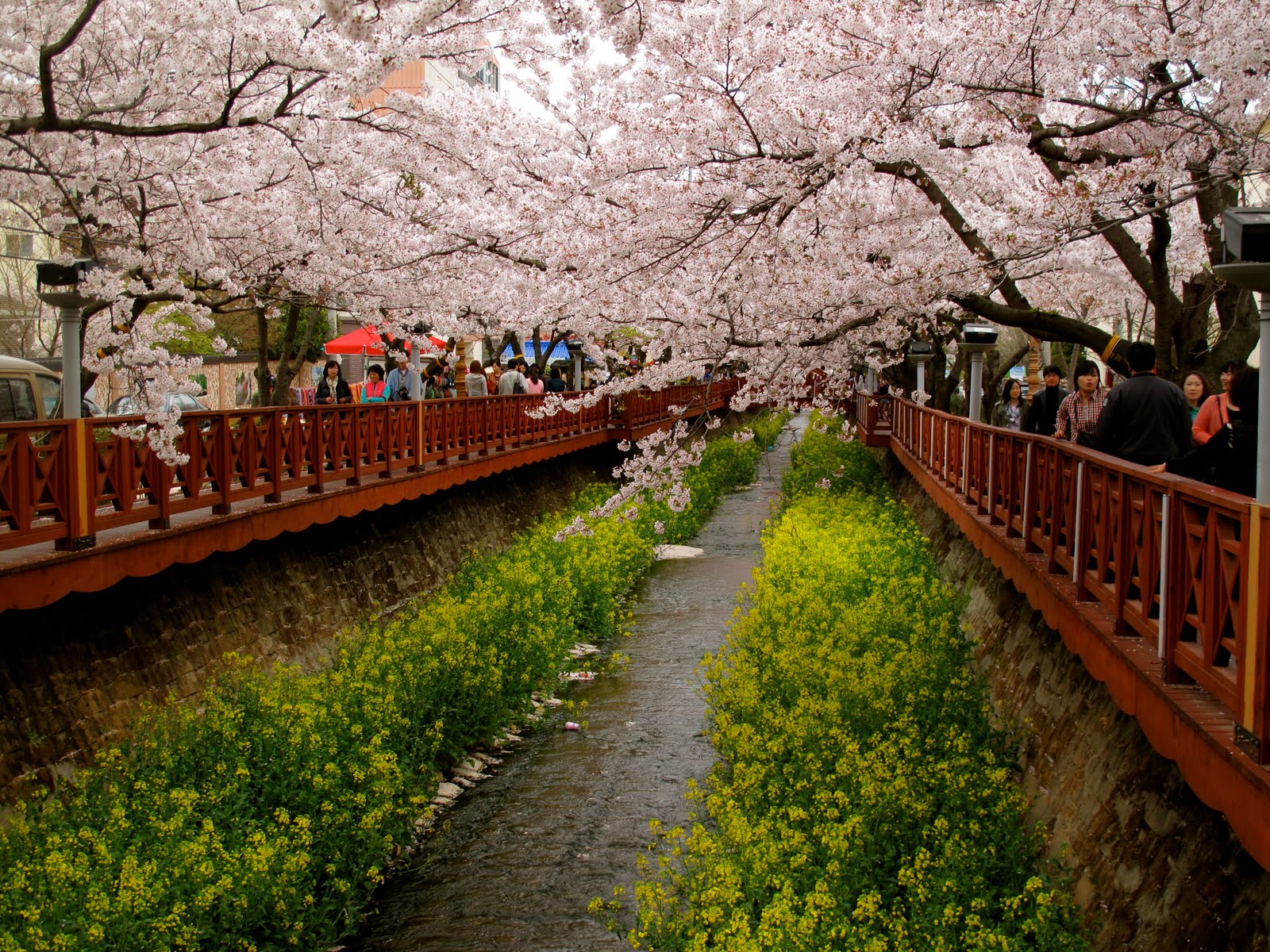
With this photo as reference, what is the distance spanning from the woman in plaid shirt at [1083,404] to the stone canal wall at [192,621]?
7.90 m

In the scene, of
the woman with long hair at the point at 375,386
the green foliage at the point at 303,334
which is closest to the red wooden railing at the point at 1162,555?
the woman with long hair at the point at 375,386

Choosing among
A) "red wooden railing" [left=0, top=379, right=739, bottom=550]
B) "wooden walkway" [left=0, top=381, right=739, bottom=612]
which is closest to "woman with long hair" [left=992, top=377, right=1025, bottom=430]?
"red wooden railing" [left=0, top=379, right=739, bottom=550]

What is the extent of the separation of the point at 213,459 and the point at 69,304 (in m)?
2.41

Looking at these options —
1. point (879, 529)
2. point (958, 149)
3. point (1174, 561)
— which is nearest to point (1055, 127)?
point (958, 149)

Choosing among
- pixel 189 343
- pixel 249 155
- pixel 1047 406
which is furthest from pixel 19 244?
pixel 1047 406

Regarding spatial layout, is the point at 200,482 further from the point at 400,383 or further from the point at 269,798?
the point at 400,383

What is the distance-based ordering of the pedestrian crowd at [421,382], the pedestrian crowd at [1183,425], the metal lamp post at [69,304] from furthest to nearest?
1. the pedestrian crowd at [421,382]
2. the metal lamp post at [69,304]
3. the pedestrian crowd at [1183,425]

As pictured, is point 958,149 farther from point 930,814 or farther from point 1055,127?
point 930,814

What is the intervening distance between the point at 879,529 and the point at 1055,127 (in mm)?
10796

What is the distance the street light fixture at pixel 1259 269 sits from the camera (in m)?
4.51

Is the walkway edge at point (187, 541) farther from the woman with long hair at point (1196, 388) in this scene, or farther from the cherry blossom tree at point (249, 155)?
the woman with long hair at point (1196, 388)

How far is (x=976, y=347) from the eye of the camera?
47.3ft

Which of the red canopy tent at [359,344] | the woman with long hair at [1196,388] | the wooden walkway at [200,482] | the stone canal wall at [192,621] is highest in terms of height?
the red canopy tent at [359,344]

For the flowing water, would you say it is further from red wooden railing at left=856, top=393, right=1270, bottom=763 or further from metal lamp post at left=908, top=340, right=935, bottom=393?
metal lamp post at left=908, top=340, right=935, bottom=393
